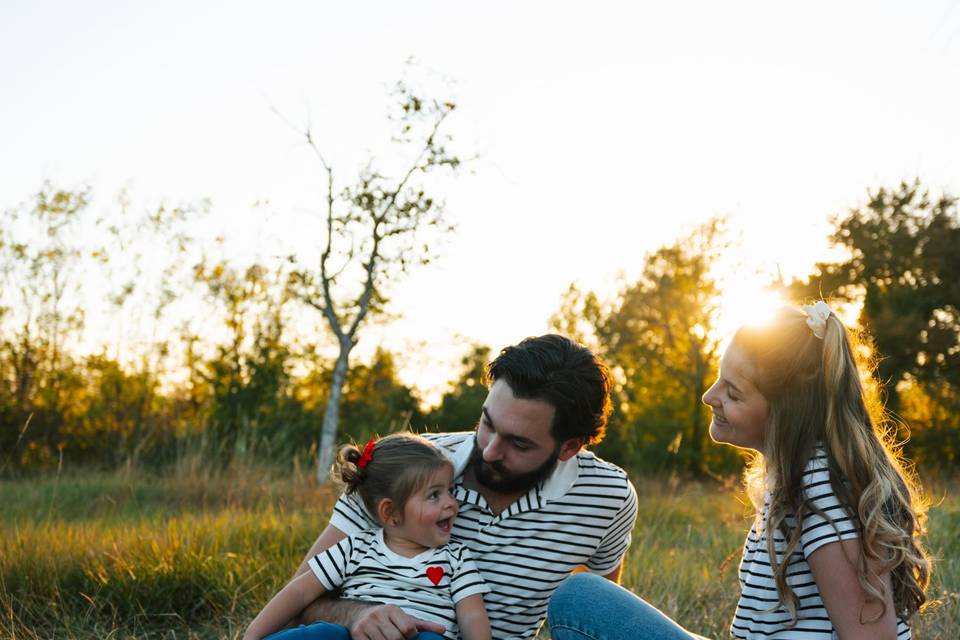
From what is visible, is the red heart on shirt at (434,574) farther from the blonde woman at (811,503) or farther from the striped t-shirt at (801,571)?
the striped t-shirt at (801,571)

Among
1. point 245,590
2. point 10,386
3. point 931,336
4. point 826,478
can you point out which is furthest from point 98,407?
point 931,336

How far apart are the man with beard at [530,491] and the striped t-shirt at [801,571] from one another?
64 cm

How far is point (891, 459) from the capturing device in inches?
86.5

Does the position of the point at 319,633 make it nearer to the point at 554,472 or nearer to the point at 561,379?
the point at 554,472

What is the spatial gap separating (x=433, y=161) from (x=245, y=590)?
20.3 ft

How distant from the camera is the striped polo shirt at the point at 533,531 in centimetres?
280

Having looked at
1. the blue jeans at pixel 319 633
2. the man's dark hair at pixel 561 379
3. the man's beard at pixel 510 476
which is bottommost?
the blue jeans at pixel 319 633

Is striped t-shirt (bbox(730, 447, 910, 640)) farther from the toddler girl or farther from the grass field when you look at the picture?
the grass field

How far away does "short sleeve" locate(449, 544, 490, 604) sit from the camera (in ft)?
8.82

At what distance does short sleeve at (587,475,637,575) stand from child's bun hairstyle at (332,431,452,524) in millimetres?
549

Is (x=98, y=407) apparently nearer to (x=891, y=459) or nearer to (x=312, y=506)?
(x=312, y=506)

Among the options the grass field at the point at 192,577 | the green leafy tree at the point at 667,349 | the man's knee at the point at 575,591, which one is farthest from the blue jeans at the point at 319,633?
the green leafy tree at the point at 667,349

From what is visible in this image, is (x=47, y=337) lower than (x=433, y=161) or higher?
lower

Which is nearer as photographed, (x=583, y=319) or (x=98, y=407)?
(x=98, y=407)
